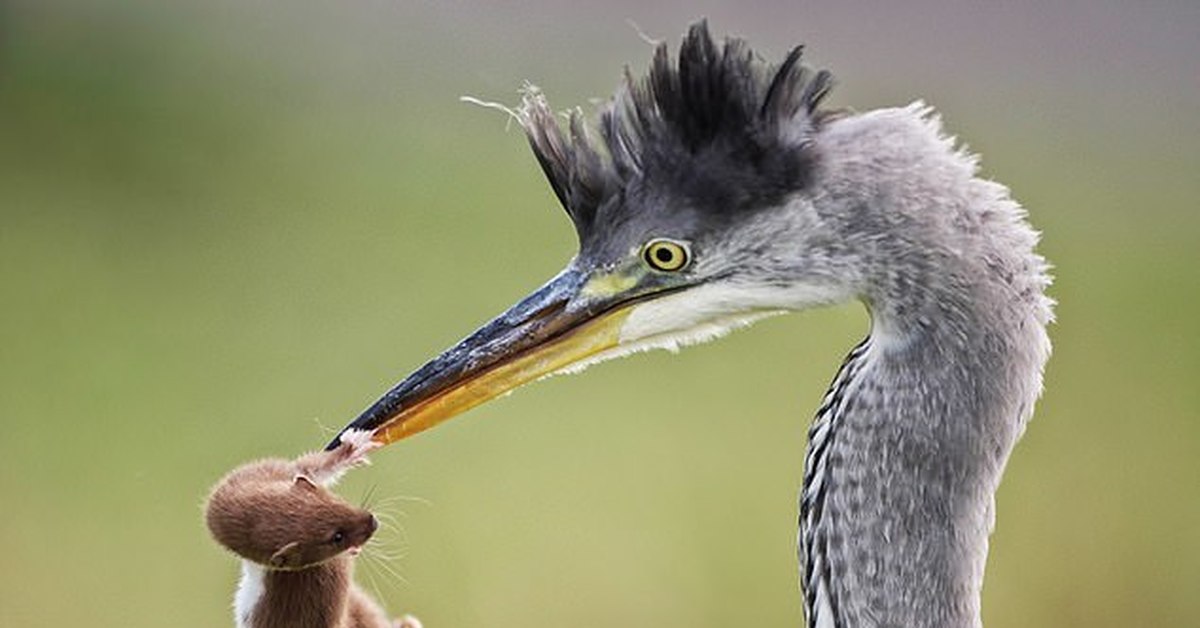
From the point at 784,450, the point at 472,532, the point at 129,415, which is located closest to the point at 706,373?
the point at 784,450

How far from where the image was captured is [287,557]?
6.81 feet

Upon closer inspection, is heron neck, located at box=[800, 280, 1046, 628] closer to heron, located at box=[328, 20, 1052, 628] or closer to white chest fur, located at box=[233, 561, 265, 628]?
heron, located at box=[328, 20, 1052, 628]

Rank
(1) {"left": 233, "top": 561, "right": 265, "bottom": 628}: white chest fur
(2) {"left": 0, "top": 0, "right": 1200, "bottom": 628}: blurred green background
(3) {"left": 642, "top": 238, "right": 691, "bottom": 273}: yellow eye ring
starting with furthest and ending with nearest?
(2) {"left": 0, "top": 0, "right": 1200, "bottom": 628}: blurred green background < (1) {"left": 233, "top": 561, "right": 265, "bottom": 628}: white chest fur < (3) {"left": 642, "top": 238, "right": 691, "bottom": 273}: yellow eye ring

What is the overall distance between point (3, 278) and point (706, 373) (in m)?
2.04

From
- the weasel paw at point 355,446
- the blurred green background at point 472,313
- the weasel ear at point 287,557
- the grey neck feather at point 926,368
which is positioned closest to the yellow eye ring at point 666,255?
the grey neck feather at point 926,368

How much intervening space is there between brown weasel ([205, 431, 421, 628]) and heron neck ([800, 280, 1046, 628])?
49cm

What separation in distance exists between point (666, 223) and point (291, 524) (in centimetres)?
48

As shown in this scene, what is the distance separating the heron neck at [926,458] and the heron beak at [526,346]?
0.89ft

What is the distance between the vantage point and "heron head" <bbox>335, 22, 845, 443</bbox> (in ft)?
6.45

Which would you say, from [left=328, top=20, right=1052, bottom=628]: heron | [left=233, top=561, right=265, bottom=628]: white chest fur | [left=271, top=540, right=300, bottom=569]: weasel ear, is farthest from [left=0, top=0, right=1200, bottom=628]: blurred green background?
[left=328, top=20, right=1052, bottom=628]: heron

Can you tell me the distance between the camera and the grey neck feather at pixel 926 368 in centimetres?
190

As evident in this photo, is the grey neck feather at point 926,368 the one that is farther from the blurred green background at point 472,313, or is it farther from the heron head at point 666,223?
the blurred green background at point 472,313

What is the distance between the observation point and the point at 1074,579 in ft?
15.9

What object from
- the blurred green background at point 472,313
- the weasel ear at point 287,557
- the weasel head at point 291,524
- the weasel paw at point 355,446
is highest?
the blurred green background at point 472,313
